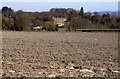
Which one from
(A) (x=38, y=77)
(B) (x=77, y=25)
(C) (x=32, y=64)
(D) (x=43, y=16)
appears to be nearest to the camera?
(A) (x=38, y=77)

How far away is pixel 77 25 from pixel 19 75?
38851 millimetres

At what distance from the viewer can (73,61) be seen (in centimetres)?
1012

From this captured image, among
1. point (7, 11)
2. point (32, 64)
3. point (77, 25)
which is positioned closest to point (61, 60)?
point (32, 64)

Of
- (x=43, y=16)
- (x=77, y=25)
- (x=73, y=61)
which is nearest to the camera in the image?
(x=73, y=61)

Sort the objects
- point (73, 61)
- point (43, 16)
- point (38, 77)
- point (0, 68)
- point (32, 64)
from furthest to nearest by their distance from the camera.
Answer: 1. point (43, 16)
2. point (73, 61)
3. point (32, 64)
4. point (0, 68)
5. point (38, 77)

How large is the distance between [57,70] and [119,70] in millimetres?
1644

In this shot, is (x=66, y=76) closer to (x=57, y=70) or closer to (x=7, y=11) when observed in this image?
(x=57, y=70)

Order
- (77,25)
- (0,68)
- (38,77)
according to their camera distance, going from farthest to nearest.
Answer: (77,25) → (0,68) → (38,77)

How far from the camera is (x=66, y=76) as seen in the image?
25.0 ft

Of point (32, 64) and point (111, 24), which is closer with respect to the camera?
point (32, 64)

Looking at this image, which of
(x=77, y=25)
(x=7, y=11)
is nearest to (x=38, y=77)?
(x=77, y=25)

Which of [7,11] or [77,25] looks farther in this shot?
[7,11]

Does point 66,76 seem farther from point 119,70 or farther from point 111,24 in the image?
point 111,24

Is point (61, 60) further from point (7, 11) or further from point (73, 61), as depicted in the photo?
point (7, 11)
